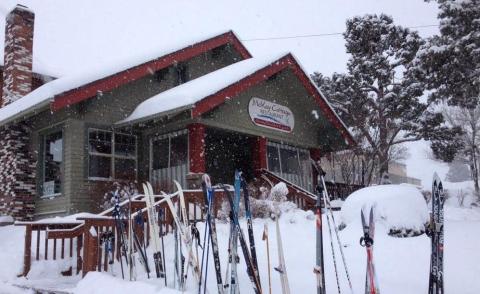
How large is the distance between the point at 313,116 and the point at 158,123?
19.7 ft

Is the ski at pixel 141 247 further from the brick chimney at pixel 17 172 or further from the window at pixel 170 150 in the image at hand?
the brick chimney at pixel 17 172

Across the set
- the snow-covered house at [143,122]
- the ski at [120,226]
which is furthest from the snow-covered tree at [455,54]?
the ski at [120,226]

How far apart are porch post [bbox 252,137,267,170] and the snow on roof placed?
2.33 meters

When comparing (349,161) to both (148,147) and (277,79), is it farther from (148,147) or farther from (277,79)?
(148,147)

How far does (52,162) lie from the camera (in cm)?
1248

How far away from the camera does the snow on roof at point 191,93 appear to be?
432 inches

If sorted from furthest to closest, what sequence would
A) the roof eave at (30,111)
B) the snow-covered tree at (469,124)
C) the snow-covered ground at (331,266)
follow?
1. the snow-covered tree at (469,124)
2. the roof eave at (30,111)
3. the snow-covered ground at (331,266)

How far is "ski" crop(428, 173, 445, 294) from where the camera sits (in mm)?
3758

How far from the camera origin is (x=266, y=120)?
14.4 m

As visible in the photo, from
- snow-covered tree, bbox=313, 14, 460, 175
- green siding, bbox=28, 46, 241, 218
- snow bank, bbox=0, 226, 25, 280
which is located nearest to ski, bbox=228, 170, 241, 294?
snow bank, bbox=0, 226, 25, 280

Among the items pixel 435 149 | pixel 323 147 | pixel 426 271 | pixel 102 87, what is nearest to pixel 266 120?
pixel 323 147

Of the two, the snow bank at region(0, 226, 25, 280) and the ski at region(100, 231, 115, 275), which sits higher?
the ski at region(100, 231, 115, 275)

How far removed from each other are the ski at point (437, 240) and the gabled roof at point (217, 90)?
7442 millimetres

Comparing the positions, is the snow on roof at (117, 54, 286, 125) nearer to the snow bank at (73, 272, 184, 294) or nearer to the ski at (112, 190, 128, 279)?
the ski at (112, 190, 128, 279)
